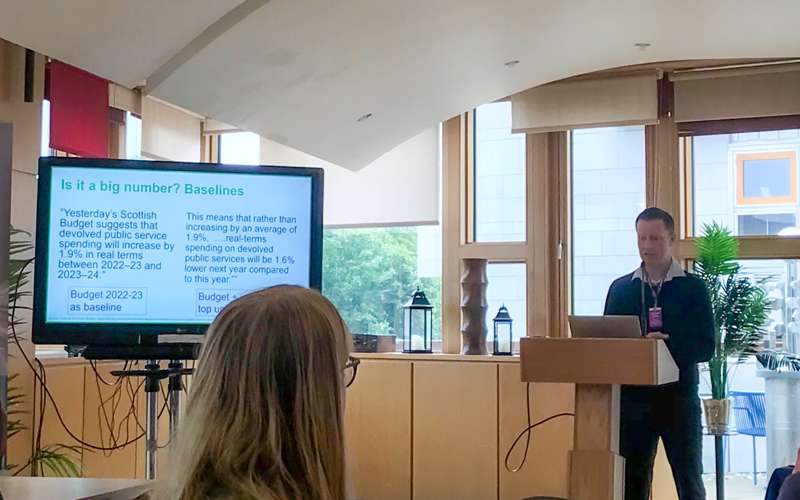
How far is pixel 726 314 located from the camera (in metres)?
4.21

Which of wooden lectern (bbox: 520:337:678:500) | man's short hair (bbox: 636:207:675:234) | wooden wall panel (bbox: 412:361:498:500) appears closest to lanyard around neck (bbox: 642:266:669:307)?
man's short hair (bbox: 636:207:675:234)

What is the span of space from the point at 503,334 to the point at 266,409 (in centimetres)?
390

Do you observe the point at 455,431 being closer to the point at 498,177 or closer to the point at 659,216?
the point at 498,177

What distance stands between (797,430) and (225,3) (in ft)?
11.9

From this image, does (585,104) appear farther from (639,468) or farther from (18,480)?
(18,480)

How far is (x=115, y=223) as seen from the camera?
2455mm

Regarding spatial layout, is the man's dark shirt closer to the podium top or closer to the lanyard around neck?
the lanyard around neck

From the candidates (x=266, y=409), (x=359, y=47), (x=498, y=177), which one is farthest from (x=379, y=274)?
(x=266, y=409)

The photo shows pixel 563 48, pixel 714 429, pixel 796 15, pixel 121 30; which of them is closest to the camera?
pixel 121 30

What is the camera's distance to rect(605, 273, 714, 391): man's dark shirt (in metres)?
3.15

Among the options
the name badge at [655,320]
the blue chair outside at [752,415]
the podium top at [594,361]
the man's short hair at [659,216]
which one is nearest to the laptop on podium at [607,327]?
the podium top at [594,361]

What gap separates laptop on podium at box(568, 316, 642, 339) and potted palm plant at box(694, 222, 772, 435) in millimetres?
2040

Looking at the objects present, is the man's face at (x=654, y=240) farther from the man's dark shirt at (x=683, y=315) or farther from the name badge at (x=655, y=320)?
the name badge at (x=655, y=320)

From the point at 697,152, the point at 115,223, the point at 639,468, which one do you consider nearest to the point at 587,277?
the point at 697,152
